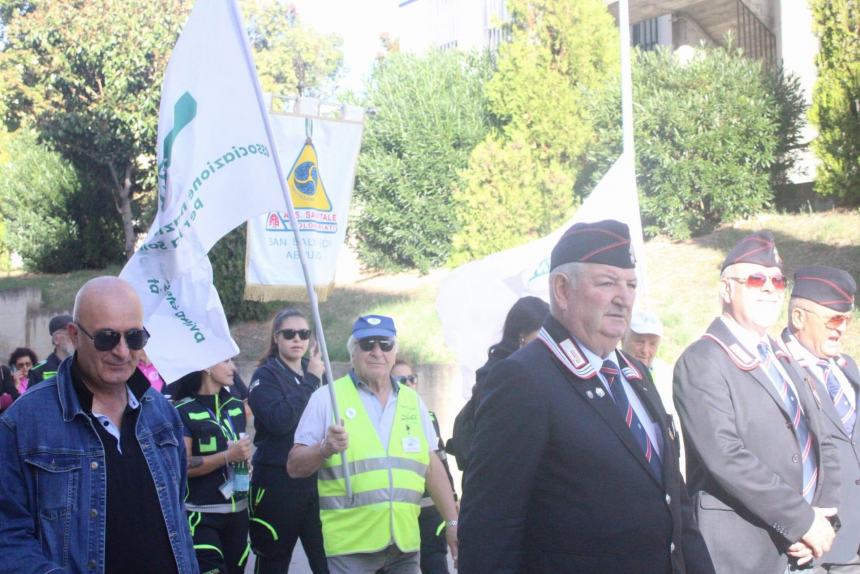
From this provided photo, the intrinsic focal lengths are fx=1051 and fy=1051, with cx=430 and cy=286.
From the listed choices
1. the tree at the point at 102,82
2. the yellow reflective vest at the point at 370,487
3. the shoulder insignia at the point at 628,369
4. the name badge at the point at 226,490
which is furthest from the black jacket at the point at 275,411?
the tree at the point at 102,82

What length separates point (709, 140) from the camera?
1555 centimetres

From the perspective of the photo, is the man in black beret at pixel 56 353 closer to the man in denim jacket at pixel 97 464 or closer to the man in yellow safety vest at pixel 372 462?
the man in yellow safety vest at pixel 372 462

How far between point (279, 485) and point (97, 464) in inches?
116

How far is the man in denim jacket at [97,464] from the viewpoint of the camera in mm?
3283

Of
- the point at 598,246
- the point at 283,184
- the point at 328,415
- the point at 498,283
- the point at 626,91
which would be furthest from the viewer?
the point at 626,91

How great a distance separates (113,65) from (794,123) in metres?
14.6

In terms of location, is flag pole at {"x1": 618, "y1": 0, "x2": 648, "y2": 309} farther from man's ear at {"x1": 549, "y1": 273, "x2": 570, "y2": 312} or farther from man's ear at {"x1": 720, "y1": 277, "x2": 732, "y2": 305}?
man's ear at {"x1": 549, "y1": 273, "x2": 570, "y2": 312}

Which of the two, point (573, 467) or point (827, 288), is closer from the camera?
point (573, 467)

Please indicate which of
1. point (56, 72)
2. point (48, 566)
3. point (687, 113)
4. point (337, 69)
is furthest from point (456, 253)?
point (337, 69)

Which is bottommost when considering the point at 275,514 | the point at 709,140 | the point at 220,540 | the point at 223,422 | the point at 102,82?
the point at 220,540

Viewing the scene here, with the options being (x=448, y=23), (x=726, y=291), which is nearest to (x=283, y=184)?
(x=726, y=291)

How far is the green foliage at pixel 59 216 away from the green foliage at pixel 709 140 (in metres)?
14.7

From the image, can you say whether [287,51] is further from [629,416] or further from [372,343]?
[629,416]

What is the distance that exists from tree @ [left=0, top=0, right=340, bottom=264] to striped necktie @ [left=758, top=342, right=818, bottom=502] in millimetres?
19738
